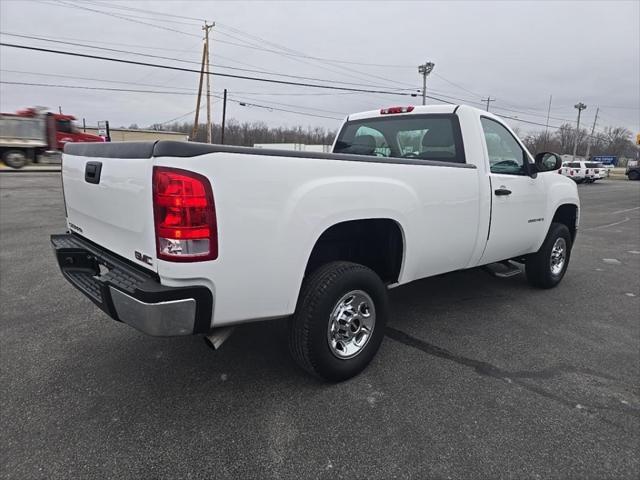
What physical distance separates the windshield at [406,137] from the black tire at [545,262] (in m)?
1.88

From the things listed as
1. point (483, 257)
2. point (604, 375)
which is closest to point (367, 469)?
point (604, 375)

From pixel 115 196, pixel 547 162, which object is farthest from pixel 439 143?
pixel 115 196

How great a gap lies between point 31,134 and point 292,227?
28.6m

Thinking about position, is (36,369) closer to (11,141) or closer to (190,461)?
(190,461)

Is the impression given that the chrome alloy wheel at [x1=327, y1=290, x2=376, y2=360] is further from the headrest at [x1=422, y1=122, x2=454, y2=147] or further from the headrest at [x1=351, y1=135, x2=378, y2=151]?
the headrest at [x1=351, y1=135, x2=378, y2=151]

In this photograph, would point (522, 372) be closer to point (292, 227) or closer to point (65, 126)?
point (292, 227)

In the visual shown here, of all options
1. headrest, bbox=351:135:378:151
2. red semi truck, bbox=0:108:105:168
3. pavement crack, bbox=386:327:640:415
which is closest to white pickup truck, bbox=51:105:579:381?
headrest, bbox=351:135:378:151

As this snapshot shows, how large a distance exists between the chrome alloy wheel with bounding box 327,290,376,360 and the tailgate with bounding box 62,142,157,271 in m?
1.21

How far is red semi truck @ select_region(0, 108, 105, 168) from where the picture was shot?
949 inches

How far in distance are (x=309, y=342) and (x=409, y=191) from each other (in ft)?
4.09

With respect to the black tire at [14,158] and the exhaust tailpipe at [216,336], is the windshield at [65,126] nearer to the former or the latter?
the black tire at [14,158]

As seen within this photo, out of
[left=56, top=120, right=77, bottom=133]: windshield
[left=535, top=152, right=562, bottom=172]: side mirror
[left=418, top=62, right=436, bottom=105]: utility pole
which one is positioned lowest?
[left=535, top=152, right=562, bottom=172]: side mirror

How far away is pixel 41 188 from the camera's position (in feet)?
50.6

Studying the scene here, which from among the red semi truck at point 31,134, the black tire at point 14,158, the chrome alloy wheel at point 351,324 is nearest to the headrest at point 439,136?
the chrome alloy wheel at point 351,324
